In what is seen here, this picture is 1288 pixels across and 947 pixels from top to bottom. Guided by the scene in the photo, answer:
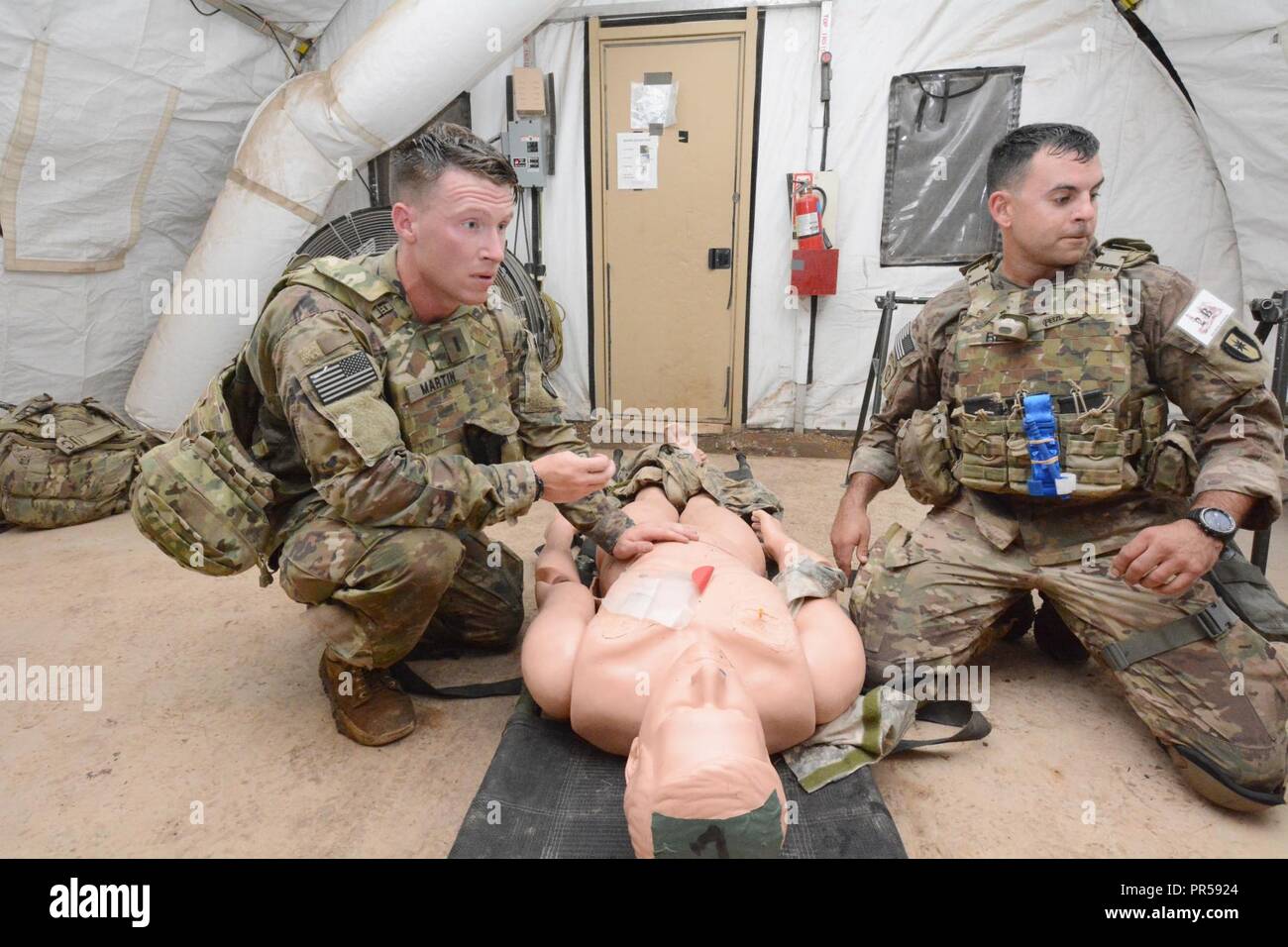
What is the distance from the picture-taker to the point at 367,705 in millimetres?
2258

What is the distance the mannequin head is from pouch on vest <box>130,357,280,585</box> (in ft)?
4.44

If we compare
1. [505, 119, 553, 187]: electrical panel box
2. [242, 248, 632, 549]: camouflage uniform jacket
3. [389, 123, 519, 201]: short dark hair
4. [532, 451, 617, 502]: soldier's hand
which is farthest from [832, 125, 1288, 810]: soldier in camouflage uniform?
[505, 119, 553, 187]: electrical panel box

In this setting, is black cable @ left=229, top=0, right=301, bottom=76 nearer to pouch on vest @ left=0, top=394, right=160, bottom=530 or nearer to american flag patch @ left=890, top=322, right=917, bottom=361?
pouch on vest @ left=0, top=394, right=160, bottom=530

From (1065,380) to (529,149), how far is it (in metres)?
4.19

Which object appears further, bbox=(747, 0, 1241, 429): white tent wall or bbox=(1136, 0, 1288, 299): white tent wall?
bbox=(747, 0, 1241, 429): white tent wall

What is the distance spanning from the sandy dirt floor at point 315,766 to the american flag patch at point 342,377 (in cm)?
102

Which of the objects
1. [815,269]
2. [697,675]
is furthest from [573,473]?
[815,269]

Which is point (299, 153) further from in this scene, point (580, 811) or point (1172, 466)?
point (1172, 466)

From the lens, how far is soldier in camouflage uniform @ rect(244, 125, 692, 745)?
6.56 ft

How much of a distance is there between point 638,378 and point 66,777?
4327 mm

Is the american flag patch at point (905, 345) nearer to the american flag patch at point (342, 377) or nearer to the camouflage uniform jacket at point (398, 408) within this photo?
the camouflage uniform jacket at point (398, 408)

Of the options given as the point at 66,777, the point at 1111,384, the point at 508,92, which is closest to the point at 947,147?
the point at 508,92

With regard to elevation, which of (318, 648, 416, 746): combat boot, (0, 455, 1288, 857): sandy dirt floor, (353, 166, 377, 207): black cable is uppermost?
(353, 166, 377, 207): black cable

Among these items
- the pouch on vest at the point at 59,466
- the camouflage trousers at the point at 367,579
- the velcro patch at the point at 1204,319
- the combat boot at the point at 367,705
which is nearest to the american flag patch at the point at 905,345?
the velcro patch at the point at 1204,319
